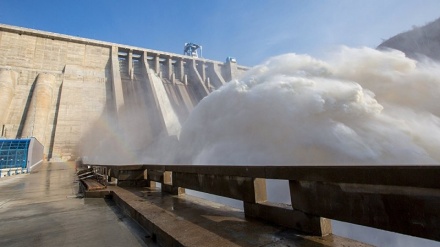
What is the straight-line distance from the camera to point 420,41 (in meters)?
39.5

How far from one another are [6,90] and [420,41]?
2398 inches

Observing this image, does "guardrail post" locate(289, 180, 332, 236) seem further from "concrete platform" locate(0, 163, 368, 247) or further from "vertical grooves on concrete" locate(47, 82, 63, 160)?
"vertical grooves on concrete" locate(47, 82, 63, 160)

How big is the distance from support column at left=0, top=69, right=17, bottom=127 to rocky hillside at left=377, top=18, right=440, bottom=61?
54.7 metres

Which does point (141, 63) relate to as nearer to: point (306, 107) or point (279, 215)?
point (306, 107)

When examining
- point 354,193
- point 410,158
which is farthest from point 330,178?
point 410,158

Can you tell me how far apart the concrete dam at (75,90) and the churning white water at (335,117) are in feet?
70.1

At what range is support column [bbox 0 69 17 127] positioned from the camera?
30.2 meters

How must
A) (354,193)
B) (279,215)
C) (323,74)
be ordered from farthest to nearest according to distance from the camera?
(323,74) → (279,215) → (354,193)

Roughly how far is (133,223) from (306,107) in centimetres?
989

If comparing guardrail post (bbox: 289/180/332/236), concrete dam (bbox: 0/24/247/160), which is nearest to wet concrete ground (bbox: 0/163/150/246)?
guardrail post (bbox: 289/180/332/236)

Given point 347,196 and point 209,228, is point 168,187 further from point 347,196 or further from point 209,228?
point 347,196

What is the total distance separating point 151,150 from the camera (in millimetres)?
33188

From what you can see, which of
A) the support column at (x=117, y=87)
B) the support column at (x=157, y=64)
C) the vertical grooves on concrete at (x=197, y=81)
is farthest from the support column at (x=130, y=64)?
the vertical grooves on concrete at (x=197, y=81)

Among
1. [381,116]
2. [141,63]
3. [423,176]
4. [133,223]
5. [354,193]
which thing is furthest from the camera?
[141,63]
